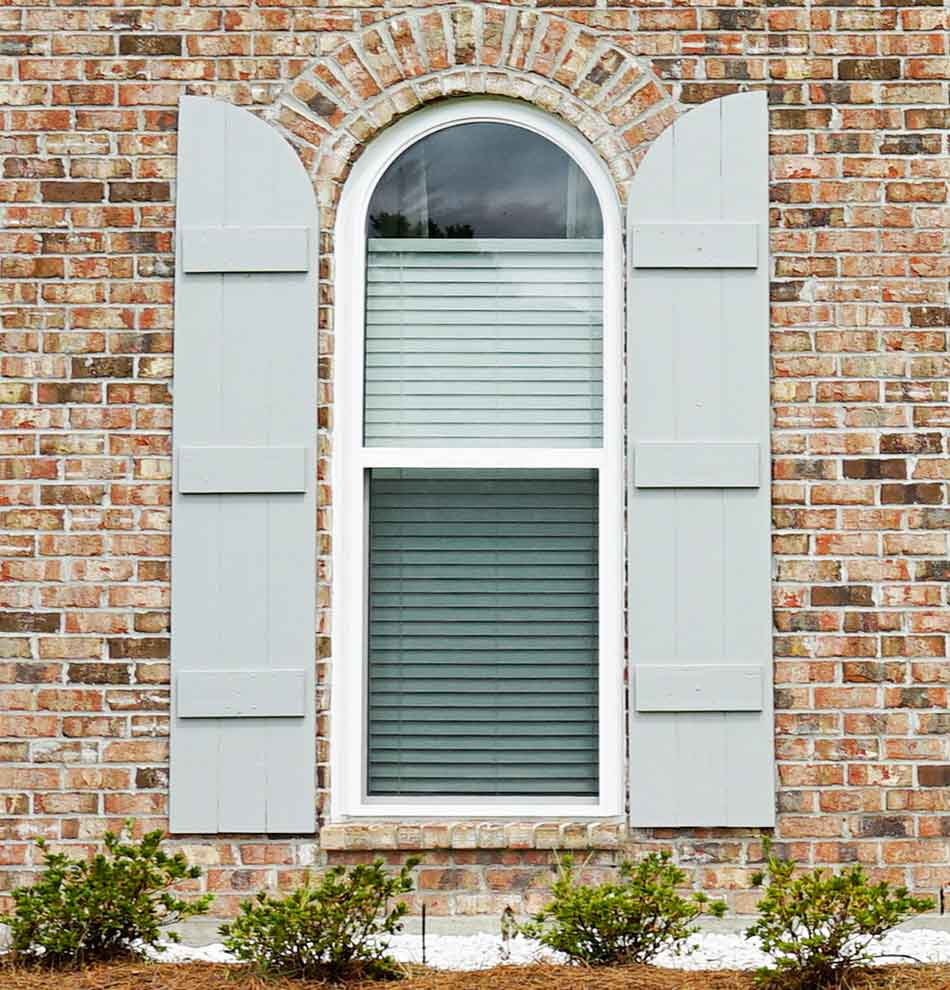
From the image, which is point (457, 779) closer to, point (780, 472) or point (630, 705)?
point (630, 705)

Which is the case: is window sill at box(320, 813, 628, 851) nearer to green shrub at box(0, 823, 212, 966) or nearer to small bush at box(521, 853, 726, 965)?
small bush at box(521, 853, 726, 965)

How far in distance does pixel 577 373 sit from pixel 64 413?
170cm

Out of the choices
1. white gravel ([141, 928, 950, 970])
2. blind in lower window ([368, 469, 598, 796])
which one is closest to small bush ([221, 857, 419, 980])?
white gravel ([141, 928, 950, 970])

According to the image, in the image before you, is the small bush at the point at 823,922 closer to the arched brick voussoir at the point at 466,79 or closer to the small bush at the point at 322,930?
the small bush at the point at 322,930

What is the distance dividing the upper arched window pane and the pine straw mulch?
7.80 ft

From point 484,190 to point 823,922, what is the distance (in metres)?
2.57

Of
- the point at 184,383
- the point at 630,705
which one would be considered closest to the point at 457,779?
the point at 630,705

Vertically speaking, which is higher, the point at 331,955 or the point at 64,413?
the point at 64,413

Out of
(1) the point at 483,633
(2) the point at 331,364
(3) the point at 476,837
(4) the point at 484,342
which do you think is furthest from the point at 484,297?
(3) the point at 476,837

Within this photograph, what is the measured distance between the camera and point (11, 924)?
4.14 meters

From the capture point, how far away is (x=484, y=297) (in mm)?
4922

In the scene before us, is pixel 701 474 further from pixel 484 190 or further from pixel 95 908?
pixel 95 908

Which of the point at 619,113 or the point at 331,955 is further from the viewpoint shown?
the point at 619,113

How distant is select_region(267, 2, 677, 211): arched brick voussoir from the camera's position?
483 cm
